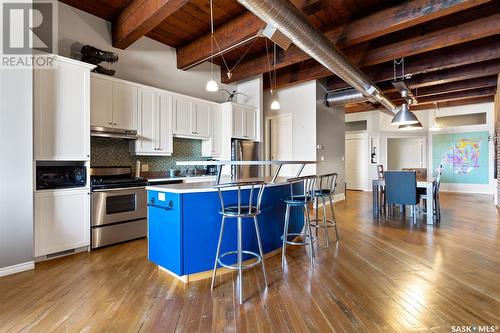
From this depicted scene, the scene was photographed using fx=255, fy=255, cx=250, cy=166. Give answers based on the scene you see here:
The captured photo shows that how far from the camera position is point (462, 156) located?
8555 millimetres

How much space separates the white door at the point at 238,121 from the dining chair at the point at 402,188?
2.89 meters

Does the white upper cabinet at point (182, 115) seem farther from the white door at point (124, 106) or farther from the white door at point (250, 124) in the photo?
the white door at point (250, 124)

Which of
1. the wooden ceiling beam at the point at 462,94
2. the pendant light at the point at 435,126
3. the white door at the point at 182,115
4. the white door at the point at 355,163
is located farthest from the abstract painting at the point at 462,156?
the white door at the point at 182,115

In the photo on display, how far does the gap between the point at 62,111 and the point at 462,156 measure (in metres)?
10.8

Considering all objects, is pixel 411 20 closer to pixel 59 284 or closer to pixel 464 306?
pixel 464 306

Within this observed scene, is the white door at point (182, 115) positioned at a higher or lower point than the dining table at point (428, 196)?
higher

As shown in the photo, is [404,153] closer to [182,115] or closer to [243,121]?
[243,121]

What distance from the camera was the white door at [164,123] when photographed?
4.12 meters

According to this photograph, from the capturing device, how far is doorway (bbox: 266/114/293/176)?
6.53 m

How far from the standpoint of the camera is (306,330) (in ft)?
5.45

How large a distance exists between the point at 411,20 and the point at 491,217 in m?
4.18

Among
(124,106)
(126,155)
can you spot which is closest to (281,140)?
(126,155)

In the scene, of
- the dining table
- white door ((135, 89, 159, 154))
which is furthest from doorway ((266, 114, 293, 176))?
white door ((135, 89, 159, 154))

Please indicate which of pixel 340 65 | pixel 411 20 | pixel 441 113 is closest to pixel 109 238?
pixel 340 65
